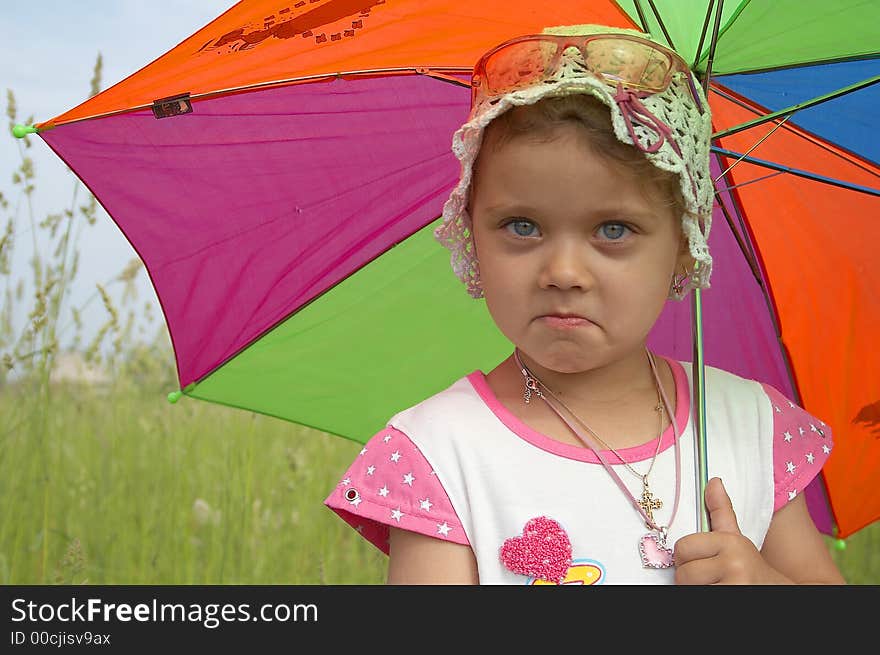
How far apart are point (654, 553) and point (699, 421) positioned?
0.22m

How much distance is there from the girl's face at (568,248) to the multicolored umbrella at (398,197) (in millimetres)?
203

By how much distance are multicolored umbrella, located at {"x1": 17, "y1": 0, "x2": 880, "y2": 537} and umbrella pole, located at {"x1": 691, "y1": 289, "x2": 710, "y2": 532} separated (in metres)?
0.01

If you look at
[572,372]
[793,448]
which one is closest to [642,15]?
[572,372]

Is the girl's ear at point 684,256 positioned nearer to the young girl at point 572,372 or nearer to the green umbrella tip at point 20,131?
the young girl at point 572,372

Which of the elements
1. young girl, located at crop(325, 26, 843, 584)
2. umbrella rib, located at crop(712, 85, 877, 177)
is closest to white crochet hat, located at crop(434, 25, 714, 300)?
young girl, located at crop(325, 26, 843, 584)

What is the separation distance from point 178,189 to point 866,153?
1226mm

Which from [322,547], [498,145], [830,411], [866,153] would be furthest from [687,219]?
[322,547]

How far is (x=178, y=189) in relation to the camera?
178 cm

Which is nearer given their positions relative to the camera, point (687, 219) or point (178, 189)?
point (687, 219)

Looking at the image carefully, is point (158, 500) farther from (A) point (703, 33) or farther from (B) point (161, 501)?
(A) point (703, 33)

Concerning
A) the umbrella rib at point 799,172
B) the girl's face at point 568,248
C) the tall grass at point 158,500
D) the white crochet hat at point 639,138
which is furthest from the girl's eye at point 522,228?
the tall grass at point 158,500

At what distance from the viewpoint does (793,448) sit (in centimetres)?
161

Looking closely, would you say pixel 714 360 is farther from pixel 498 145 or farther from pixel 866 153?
pixel 498 145

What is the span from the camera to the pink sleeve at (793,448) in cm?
158
